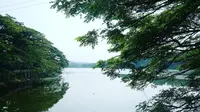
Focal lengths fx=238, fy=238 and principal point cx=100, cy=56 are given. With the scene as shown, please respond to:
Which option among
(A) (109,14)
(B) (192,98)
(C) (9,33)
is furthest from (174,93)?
(C) (9,33)

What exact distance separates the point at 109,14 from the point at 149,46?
155 cm

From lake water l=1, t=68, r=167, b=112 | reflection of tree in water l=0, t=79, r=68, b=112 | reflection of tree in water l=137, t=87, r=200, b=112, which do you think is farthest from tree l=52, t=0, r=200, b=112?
reflection of tree in water l=0, t=79, r=68, b=112

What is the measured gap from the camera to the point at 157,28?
6.39 metres

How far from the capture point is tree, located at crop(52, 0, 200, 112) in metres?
6.21

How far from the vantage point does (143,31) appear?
6.52 metres

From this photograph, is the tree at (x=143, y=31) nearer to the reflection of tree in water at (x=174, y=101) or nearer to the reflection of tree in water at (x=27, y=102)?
the reflection of tree in water at (x=174, y=101)

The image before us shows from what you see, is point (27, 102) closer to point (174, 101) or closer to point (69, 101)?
point (69, 101)

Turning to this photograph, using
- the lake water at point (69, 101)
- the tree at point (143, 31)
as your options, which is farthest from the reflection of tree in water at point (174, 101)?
the lake water at point (69, 101)

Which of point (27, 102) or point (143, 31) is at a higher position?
point (27, 102)

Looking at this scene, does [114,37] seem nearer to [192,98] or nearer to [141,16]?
[141,16]

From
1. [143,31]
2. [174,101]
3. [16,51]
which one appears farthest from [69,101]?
[143,31]

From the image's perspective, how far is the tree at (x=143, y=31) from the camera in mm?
6207

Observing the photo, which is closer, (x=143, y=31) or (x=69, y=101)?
(x=143, y=31)

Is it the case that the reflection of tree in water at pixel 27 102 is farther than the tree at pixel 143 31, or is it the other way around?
the reflection of tree in water at pixel 27 102
